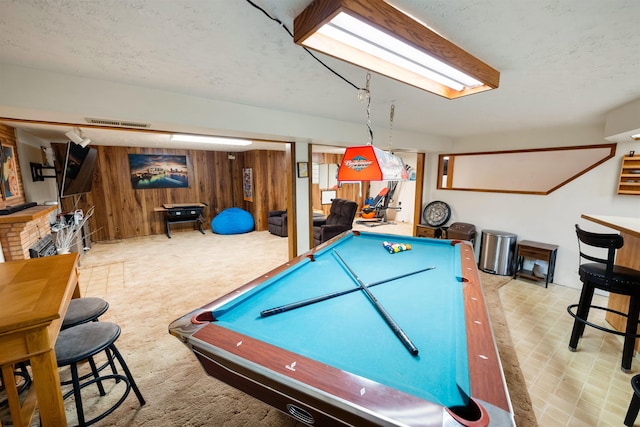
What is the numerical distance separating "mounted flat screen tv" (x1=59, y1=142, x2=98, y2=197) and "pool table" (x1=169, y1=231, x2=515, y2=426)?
4.05m

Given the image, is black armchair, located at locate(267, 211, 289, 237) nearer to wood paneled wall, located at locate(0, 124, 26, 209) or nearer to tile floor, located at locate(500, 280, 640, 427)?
wood paneled wall, located at locate(0, 124, 26, 209)

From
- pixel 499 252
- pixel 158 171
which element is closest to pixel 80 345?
pixel 499 252

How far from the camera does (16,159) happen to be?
3.29 m

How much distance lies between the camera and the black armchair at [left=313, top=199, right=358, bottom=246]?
15.8ft

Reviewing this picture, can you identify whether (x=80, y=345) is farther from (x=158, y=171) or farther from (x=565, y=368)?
(x=158, y=171)

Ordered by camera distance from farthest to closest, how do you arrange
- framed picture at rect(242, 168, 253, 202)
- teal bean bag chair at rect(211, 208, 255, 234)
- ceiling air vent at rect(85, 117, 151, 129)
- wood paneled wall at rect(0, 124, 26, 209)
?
framed picture at rect(242, 168, 253, 202)
teal bean bag chair at rect(211, 208, 255, 234)
wood paneled wall at rect(0, 124, 26, 209)
ceiling air vent at rect(85, 117, 151, 129)

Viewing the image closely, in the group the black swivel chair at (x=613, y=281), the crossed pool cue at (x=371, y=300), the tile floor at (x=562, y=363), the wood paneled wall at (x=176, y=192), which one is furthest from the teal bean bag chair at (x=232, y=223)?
the black swivel chair at (x=613, y=281)

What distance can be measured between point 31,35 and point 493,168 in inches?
260

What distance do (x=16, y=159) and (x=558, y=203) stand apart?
746 cm

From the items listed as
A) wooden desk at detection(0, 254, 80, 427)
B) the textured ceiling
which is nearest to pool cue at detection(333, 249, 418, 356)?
the textured ceiling

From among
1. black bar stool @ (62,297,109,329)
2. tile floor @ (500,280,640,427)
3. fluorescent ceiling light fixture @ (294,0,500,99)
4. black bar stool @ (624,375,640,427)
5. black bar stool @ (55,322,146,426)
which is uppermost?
fluorescent ceiling light fixture @ (294,0,500,99)

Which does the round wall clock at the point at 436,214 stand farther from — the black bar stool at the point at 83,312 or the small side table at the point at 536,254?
the black bar stool at the point at 83,312

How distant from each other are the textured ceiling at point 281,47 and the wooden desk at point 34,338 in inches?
52.6

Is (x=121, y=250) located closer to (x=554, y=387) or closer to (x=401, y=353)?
(x=401, y=353)
